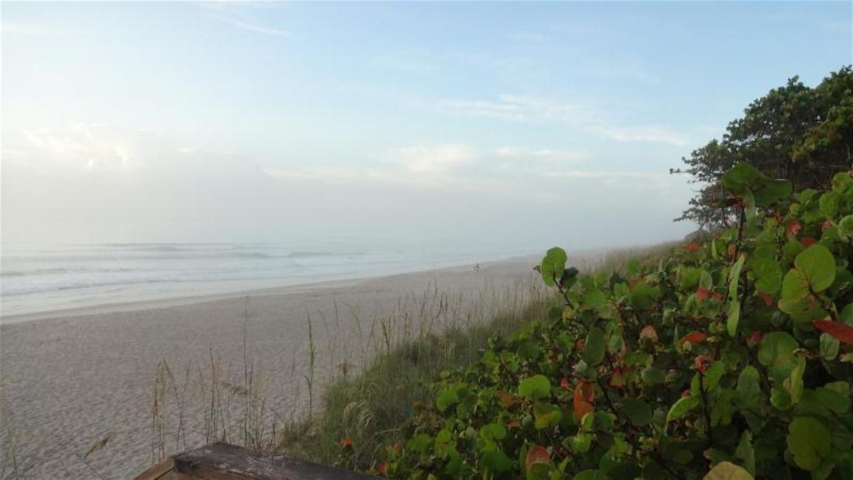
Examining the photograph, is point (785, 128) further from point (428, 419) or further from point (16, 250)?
point (16, 250)

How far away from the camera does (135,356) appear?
29.9 feet

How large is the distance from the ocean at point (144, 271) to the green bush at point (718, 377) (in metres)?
16.9

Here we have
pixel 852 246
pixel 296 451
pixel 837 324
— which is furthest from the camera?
pixel 296 451

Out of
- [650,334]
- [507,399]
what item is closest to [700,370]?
[650,334]

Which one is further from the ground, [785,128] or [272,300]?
[785,128]

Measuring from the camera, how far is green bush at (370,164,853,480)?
0.76 metres

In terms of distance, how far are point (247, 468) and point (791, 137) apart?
10.1 metres

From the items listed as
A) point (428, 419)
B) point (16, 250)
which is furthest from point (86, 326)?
point (16, 250)

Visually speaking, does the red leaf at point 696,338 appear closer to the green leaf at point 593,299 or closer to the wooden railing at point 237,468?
the green leaf at point 593,299

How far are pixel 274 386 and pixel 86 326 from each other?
700 centimetres

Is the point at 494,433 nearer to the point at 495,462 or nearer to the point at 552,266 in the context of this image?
the point at 495,462

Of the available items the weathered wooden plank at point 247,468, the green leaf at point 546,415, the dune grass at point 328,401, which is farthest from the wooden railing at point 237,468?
the dune grass at point 328,401

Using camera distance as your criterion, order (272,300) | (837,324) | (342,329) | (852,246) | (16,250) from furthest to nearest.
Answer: (16,250)
(272,300)
(342,329)
(852,246)
(837,324)

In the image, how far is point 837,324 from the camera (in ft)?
2.43
